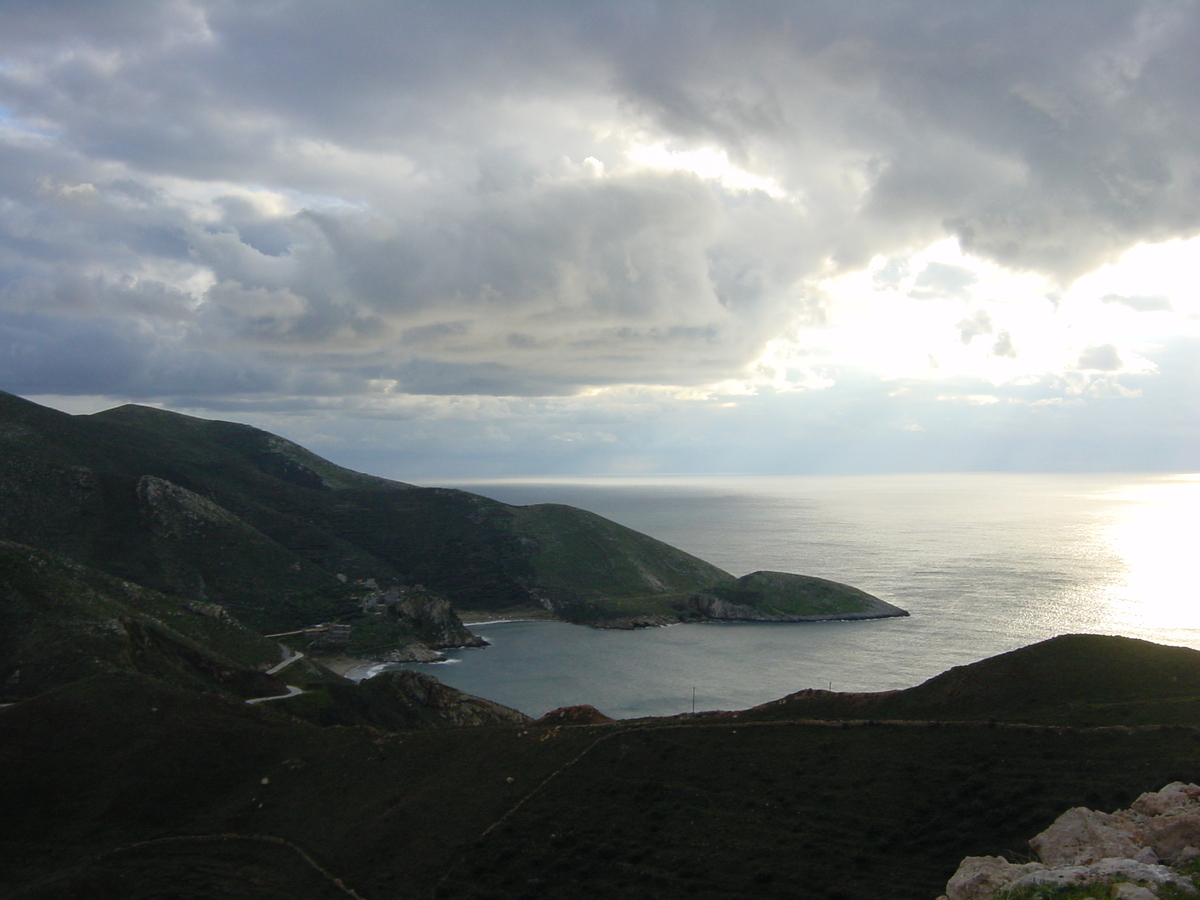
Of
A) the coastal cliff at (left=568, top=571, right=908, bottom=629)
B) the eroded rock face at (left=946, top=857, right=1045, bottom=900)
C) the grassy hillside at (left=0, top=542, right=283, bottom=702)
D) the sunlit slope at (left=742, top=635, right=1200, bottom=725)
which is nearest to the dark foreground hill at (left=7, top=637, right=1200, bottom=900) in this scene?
the sunlit slope at (left=742, top=635, right=1200, bottom=725)

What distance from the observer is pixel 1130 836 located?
2386 centimetres

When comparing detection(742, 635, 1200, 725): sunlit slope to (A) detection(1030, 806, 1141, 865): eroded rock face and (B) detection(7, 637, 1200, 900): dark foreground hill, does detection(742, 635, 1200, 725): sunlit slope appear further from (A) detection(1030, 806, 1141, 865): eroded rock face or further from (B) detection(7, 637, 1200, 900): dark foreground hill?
(A) detection(1030, 806, 1141, 865): eroded rock face

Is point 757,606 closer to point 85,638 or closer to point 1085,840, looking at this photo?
point 85,638

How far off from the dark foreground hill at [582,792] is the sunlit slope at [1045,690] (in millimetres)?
230

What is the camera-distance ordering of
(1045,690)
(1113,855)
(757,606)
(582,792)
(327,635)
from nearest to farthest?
1. (1113,855)
2. (582,792)
3. (1045,690)
4. (327,635)
5. (757,606)

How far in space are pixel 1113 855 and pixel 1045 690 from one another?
3090 centimetres

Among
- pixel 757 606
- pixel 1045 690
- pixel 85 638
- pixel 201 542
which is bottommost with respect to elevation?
pixel 757 606

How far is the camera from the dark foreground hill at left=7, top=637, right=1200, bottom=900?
109ft

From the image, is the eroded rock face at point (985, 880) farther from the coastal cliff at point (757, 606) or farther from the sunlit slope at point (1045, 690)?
the coastal cliff at point (757, 606)

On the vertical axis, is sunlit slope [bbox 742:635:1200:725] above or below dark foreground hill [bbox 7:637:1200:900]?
above

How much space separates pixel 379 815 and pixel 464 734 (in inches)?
425

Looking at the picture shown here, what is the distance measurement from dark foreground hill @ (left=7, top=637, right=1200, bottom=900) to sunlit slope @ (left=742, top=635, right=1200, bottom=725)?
23cm

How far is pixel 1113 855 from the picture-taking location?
2273cm

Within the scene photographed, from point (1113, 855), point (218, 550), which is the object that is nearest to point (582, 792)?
point (1113, 855)
